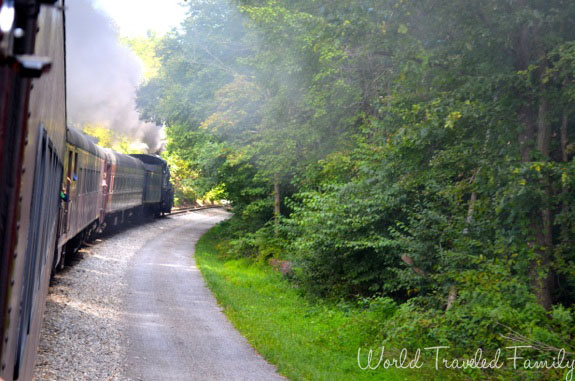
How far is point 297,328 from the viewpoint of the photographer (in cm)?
1266

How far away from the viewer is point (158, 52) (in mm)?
31031

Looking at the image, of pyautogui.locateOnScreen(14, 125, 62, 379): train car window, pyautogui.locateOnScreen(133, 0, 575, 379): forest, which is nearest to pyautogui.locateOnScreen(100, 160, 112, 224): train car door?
pyautogui.locateOnScreen(133, 0, 575, 379): forest

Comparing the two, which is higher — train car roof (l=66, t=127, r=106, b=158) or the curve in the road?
train car roof (l=66, t=127, r=106, b=158)

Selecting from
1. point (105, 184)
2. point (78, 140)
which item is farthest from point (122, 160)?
point (78, 140)

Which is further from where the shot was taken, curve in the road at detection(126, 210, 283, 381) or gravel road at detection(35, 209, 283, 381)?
curve in the road at detection(126, 210, 283, 381)

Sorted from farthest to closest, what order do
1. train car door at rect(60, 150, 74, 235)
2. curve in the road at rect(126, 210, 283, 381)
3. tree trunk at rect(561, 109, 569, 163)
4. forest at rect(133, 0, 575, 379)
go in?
train car door at rect(60, 150, 74, 235) → curve in the road at rect(126, 210, 283, 381) → tree trunk at rect(561, 109, 569, 163) → forest at rect(133, 0, 575, 379)

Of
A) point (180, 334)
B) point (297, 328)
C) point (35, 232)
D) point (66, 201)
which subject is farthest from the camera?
point (297, 328)

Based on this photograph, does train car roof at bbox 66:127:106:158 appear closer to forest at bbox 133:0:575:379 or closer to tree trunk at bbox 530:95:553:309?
forest at bbox 133:0:575:379

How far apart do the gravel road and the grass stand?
1.02 ft

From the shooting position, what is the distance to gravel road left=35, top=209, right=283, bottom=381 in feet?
28.8

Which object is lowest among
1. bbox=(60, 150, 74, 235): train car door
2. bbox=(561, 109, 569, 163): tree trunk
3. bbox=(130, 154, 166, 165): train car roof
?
bbox=(60, 150, 74, 235): train car door

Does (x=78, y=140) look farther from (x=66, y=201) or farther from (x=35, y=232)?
(x=35, y=232)

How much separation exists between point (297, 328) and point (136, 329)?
3.18 m

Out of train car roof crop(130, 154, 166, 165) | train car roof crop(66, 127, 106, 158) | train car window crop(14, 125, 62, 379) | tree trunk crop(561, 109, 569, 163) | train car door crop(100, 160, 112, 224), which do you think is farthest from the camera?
train car roof crop(130, 154, 166, 165)
